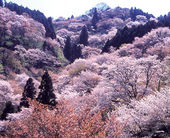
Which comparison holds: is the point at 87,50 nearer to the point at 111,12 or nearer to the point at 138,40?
the point at 138,40

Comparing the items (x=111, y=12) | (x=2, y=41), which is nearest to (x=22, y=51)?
(x=2, y=41)

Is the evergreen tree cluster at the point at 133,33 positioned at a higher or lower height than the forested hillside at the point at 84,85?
higher

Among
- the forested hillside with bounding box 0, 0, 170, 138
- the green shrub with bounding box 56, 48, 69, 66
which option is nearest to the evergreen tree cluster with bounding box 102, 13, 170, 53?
the forested hillside with bounding box 0, 0, 170, 138

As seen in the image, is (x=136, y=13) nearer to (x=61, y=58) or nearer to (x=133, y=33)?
(x=133, y=33)

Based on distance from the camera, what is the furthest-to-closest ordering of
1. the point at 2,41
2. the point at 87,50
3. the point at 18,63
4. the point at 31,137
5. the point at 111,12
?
the point at 111,12 → the point at 87,50 → the point at 2,41 → the point at 18,63 → the point at 31,137

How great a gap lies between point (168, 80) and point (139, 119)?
12.5 metres

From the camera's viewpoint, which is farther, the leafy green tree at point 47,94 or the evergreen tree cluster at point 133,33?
the evergreen tree cluster at point 133,33

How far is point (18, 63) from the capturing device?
4075 cm

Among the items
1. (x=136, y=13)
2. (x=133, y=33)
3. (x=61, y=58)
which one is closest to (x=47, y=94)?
(x=61, y=58)

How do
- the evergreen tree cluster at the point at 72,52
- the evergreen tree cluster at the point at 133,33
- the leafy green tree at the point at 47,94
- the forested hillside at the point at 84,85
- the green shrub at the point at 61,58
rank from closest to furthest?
the forested hillside at the point at 84,85
the leafy green tree at the point at 47,94
the evergreen tree cluster at the point at 133,33
the green shrub at the point at 61,58
the evergreen tree cluster at the point at 72,52

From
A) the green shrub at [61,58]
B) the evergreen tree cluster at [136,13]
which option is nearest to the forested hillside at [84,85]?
the green shrub at [61,58]

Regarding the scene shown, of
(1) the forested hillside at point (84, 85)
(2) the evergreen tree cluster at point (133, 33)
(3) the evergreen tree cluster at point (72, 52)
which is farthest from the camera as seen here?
(3) the evergreen tree cluster at point (72, 52)

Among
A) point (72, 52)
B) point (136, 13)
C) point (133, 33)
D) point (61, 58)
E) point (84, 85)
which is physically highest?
point (136, 13)

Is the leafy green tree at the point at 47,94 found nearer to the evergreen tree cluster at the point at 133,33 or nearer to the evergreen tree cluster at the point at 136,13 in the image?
the evergreen tree cluster at the point at 133,33
